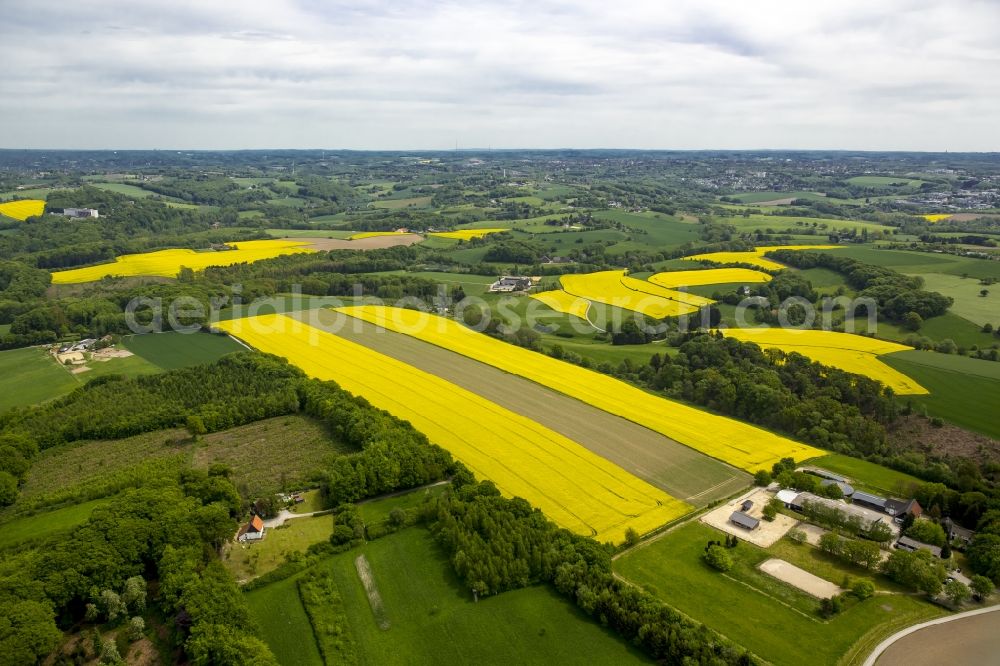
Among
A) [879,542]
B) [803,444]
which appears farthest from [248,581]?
[803,444]

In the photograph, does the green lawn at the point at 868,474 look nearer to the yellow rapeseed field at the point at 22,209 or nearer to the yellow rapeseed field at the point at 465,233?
the yellow rapeseed field at the point at 465,233

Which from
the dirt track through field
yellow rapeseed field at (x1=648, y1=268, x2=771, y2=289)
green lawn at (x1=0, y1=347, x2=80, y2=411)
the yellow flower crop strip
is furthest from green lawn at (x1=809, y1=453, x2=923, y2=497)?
green lawn at (x1=0, y1=347, x2=80, y2=411)

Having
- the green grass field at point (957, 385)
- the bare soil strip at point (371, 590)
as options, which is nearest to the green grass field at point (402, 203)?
the green grass field at point (957, 385)

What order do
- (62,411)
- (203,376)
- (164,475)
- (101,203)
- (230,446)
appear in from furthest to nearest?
(101,203), (203,376), (62,411), (230,446), (164,475)

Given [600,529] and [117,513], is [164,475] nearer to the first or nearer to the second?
[117,513]

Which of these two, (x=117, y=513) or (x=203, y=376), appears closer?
(x=117, y=513)

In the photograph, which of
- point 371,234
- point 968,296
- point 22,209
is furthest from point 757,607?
point 22,209
